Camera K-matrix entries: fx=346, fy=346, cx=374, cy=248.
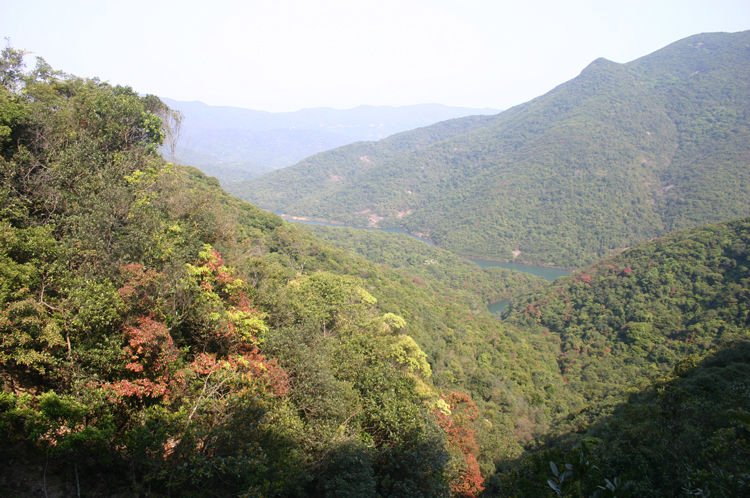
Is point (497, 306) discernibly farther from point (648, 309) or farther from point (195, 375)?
point (195, 375)

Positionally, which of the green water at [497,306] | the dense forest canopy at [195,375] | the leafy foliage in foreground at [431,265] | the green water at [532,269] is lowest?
the green water at [497,306]

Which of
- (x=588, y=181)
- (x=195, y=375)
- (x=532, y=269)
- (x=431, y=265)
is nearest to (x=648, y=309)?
(x=431, y=265)

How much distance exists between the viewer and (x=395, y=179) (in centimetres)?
19138

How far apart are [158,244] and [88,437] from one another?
545 centimetres

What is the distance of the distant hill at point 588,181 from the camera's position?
384 ft

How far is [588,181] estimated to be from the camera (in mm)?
136625

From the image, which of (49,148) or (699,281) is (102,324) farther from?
(699,281)

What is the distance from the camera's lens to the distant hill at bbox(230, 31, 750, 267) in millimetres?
117188

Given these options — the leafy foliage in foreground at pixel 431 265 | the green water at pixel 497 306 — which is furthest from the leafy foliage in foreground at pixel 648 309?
the leafy foliage in foreground at pixel 431 265

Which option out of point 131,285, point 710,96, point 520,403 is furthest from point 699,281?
point 710,96

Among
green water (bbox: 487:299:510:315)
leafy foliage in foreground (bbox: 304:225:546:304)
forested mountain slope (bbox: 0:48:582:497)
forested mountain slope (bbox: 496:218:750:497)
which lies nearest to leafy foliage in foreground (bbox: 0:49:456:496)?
forested mountain slope (bbox: 0:48:582:497)

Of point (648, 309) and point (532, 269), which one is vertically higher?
point (648, 309)

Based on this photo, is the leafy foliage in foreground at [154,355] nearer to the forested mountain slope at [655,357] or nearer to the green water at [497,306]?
the forested mountain slope at [655,357]

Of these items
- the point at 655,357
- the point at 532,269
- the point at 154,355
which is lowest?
the point at 532,269
